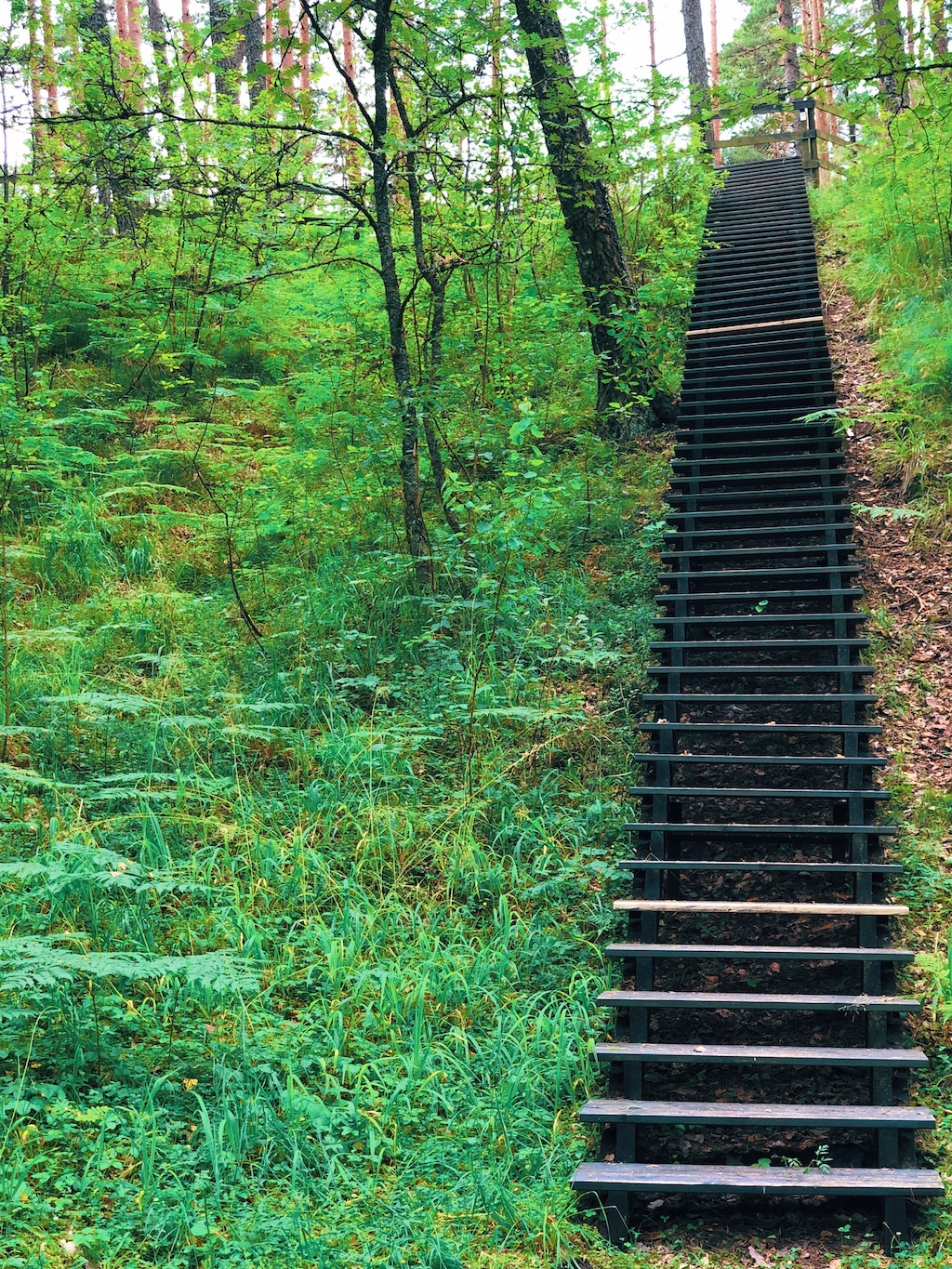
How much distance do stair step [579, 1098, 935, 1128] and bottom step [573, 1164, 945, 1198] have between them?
0.15 meters

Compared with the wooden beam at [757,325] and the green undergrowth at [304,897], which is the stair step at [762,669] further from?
the wooden beam at [757,325]

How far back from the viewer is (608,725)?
629cm

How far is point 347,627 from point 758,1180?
4580 mm

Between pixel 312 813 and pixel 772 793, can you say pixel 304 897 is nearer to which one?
pixel 312 813

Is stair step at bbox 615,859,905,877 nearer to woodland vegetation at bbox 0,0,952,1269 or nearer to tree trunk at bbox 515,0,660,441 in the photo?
woodland vegetation at bbox 0,0,952,1269

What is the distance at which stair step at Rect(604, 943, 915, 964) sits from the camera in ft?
13.3

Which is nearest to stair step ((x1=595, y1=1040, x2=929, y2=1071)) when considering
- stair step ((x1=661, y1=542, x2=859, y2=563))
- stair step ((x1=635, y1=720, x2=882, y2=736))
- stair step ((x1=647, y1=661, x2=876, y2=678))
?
stair step ((x1=635, y1=720, x2=882, y2=736))

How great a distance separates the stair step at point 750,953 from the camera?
160 inches

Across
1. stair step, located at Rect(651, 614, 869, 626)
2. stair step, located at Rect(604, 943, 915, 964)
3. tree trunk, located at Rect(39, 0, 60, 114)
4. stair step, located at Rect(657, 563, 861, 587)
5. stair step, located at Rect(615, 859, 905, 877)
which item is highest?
tree trunk, located at Rect(39, 0, 60, 114)

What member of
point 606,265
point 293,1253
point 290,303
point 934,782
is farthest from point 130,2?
point 293,1253

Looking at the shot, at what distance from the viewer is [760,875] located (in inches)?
204

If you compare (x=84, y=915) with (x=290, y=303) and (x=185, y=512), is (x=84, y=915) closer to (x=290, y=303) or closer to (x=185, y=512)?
(x=185, y=512)

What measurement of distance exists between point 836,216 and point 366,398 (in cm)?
908

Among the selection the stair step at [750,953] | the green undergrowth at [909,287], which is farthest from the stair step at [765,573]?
the stair step at [750,953]
